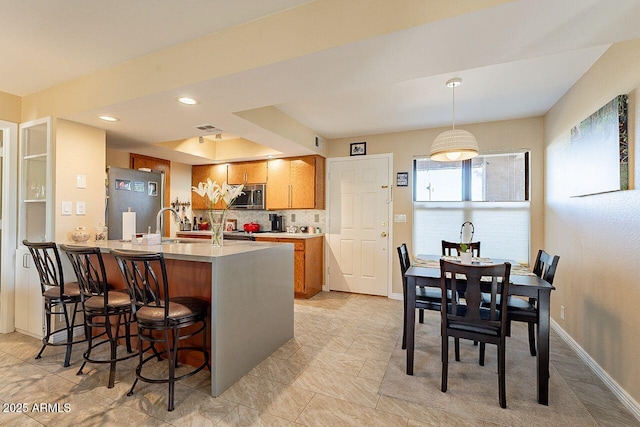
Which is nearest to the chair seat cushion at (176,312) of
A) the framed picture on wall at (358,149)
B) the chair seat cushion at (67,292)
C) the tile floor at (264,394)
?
the tile floor at (264,394)

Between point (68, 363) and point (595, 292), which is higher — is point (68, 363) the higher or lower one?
the lower one

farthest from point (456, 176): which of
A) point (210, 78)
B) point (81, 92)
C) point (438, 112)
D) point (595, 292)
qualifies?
point (81, 92)

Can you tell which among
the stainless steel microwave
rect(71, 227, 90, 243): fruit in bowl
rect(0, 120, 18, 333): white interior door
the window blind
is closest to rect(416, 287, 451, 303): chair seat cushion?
the window blind

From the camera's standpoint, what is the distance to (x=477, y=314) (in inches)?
80.4

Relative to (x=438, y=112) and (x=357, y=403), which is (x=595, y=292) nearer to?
(x=357, y=403)

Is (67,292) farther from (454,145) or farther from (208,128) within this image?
(454,145)

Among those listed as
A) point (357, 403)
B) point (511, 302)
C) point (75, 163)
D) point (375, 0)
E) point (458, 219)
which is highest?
point (375, 0)

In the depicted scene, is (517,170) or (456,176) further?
(456,176)

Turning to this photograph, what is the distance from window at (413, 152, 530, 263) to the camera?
390cm

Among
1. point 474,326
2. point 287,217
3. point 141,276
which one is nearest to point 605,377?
point 474,326

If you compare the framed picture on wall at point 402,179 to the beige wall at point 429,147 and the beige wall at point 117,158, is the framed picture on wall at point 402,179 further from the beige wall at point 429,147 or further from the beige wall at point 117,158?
the beige wall at point 117,158

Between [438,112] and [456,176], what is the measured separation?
105 centimetres

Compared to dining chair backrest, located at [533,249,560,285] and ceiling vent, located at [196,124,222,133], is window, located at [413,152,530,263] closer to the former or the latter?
dining chair backrest, located at [533,249,560,285]

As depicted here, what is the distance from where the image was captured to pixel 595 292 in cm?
242
